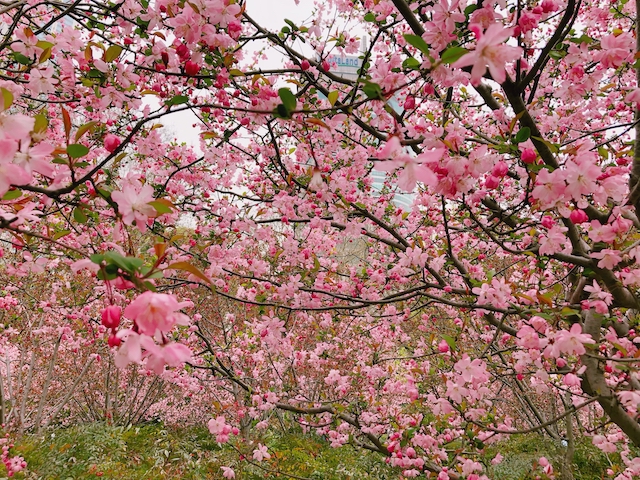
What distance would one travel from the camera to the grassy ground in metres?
5.93

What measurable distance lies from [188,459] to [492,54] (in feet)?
25.8

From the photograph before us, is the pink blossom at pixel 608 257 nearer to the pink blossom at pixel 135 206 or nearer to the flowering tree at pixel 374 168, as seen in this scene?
the flowering tree at pixel 374 168

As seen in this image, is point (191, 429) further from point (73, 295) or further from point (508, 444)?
point (508, 444)

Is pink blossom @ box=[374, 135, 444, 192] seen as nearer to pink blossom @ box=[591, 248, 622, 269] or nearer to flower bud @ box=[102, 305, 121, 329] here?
flower bud @ box=[102, 305, 121, 329]

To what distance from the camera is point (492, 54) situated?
104 cm

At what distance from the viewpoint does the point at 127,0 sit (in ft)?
6.72

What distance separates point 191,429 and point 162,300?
11.5m

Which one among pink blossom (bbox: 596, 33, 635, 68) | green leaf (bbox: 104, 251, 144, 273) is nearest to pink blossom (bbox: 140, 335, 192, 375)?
green leaf (bbox: 104, 251, 144, 273)

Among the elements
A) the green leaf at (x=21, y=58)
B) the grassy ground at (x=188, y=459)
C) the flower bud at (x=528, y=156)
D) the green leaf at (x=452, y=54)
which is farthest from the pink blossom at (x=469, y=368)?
the grassy ground at (x=188, y=459)

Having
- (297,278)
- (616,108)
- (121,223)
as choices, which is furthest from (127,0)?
(616,108)

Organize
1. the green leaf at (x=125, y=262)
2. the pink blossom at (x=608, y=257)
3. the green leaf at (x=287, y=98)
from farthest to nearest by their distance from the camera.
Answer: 1. the pink blossom at (x=608, y=257)
2. the green leaf at (x=287, y=98)
3. the green leaf at (x=125, y=262)

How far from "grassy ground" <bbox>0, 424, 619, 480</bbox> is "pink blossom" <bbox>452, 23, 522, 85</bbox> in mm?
6072

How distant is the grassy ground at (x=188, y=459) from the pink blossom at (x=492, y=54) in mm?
6072

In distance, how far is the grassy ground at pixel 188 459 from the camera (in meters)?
5.93
